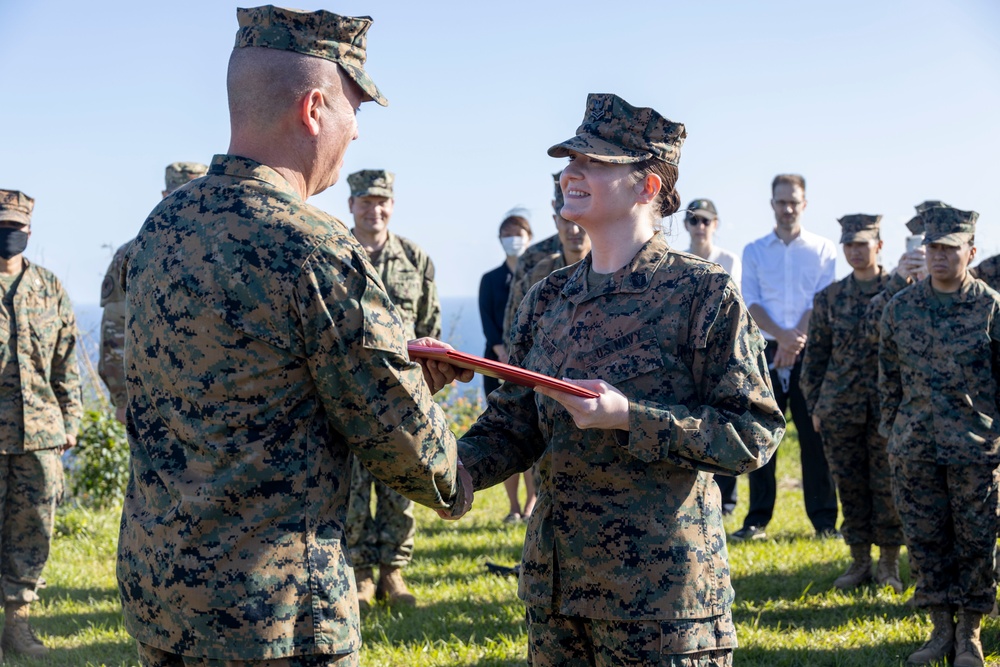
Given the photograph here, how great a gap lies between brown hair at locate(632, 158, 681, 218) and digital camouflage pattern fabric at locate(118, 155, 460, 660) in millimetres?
1077

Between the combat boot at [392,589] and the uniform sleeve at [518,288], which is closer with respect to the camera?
the combat boot at [392,589]

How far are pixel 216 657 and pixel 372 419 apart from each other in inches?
26.5

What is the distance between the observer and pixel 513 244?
10539 mm

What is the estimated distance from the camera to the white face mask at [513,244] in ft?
34.5

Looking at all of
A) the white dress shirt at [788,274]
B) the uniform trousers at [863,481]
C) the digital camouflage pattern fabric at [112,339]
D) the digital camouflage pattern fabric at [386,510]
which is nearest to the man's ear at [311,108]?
the digital camouflage pattern fabric at [386,510]

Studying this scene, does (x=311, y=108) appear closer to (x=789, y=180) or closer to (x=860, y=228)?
(x=860, y=228)

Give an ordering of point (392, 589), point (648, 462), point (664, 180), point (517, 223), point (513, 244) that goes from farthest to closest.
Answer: point (517, 223) → point (513, 244) → point (392, 589) → point (664, 180) → point (648, 462)

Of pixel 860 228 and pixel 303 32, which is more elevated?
pixel 860 228

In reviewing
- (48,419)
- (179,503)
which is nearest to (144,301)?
(179,503)

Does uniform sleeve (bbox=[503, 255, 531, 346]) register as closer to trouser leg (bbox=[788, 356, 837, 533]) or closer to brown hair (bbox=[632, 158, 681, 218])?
trouser leg (bbox=[788, 356, 837, 533])

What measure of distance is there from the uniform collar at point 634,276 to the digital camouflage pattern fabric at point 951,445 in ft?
10.4

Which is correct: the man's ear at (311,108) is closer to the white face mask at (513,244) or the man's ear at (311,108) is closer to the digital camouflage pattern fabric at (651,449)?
the digital camouflage pattern fabric at (651,449)

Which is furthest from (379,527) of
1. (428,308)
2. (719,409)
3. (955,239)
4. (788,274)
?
(788,274)

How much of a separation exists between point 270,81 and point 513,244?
314 inches
